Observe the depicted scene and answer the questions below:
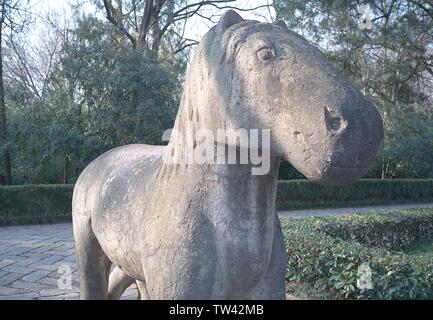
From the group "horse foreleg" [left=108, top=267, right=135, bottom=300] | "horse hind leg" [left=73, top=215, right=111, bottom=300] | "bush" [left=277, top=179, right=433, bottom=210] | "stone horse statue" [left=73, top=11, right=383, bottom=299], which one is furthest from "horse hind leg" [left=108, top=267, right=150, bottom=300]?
"bush" [left=277, top=179, right=433, bottom=210]

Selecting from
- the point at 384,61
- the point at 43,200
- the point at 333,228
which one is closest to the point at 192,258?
the point at 333,228

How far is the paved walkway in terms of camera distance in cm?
468

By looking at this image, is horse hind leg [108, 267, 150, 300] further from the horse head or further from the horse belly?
the horse head

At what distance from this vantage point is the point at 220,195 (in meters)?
1.50

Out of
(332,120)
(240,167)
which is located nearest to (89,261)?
(240,167)

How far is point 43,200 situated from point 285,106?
10.4 m

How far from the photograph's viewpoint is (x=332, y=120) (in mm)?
1189

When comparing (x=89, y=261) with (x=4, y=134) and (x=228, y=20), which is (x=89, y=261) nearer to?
(x=228, y=20)

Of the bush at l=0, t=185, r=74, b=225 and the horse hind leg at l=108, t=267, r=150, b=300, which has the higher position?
the horse hind leg at l=108, t=267, r=150, b=300

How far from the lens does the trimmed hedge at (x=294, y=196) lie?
1038cm

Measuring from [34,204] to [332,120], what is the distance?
1057cm

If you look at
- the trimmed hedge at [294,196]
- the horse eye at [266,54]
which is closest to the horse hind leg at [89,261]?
the horse eye at [266,54]

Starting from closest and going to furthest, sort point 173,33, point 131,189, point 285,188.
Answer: point 131,189, point 285,188, point 173,33
